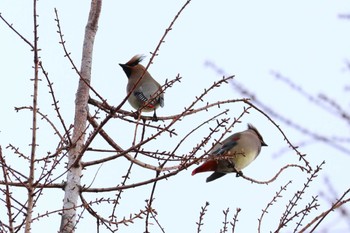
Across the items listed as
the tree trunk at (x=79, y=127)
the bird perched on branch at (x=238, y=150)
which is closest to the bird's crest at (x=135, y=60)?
the bird perched on branch at (x=238, y=150)

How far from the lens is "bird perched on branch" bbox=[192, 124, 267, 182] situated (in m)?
5.53

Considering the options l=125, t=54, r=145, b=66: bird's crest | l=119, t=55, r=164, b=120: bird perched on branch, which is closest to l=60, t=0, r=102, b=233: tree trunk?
l=119, t=55, r=164, b=120: bird perched on branch

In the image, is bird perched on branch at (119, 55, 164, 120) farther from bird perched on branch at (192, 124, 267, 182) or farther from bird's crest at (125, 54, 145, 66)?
bird perched on branch at (192, 124, 267, 182)

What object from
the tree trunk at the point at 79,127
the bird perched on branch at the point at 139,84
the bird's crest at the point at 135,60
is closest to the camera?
the tree trunk at the point at 79,127

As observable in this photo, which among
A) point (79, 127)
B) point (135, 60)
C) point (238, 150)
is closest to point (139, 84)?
point (135, 60)

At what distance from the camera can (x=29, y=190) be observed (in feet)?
7.92

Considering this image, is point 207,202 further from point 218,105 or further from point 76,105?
point 76,105

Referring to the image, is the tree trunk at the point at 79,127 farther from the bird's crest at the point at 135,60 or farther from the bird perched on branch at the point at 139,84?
the bird's crest at the point at 135,60

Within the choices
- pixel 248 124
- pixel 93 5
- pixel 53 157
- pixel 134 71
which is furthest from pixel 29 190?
pixel 248 124

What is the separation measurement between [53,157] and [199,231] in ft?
2.47

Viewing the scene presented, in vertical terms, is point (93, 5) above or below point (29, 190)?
above

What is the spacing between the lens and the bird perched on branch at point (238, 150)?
5527 mm

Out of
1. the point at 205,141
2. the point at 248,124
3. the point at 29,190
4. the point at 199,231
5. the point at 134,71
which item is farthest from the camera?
the point at 248,124

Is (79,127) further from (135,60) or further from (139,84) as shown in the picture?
(135,60)
